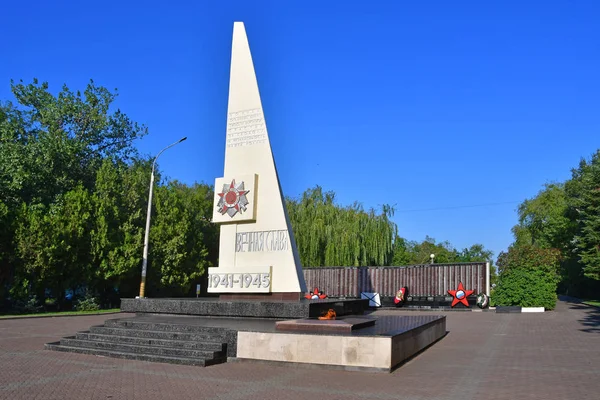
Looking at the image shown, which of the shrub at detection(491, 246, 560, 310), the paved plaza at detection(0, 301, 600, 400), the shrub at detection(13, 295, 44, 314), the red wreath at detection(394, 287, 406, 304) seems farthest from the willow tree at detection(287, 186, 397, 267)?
the paved plaza at detection(0, 301, 600, 400)

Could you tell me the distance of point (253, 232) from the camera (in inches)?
601

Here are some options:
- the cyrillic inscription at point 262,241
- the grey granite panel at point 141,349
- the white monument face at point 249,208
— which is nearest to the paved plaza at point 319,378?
the grey granite panel at point 141,349

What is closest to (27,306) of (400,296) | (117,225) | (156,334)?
(117,225)

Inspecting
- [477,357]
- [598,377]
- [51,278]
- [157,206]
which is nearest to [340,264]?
[157,206]

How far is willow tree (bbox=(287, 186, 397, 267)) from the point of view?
32.5 m

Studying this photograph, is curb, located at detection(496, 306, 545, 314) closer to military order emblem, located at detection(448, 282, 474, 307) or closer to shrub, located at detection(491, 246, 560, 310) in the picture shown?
shrub, located at detection(491, 246, 560, 310)

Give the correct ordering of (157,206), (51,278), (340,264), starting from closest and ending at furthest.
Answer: (51,278)
(157,206)
(340,264)

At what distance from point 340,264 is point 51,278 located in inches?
637

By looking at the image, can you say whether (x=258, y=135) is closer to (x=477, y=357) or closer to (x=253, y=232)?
(x=253, y=232)

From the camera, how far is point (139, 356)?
33.5 ft

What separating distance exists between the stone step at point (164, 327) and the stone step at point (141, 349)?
663 mm

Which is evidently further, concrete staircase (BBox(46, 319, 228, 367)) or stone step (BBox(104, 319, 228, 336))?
stone step (BBox(104, 319, 228, 336))

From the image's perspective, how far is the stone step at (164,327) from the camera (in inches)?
419

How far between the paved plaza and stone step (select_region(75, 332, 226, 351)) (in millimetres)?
742
